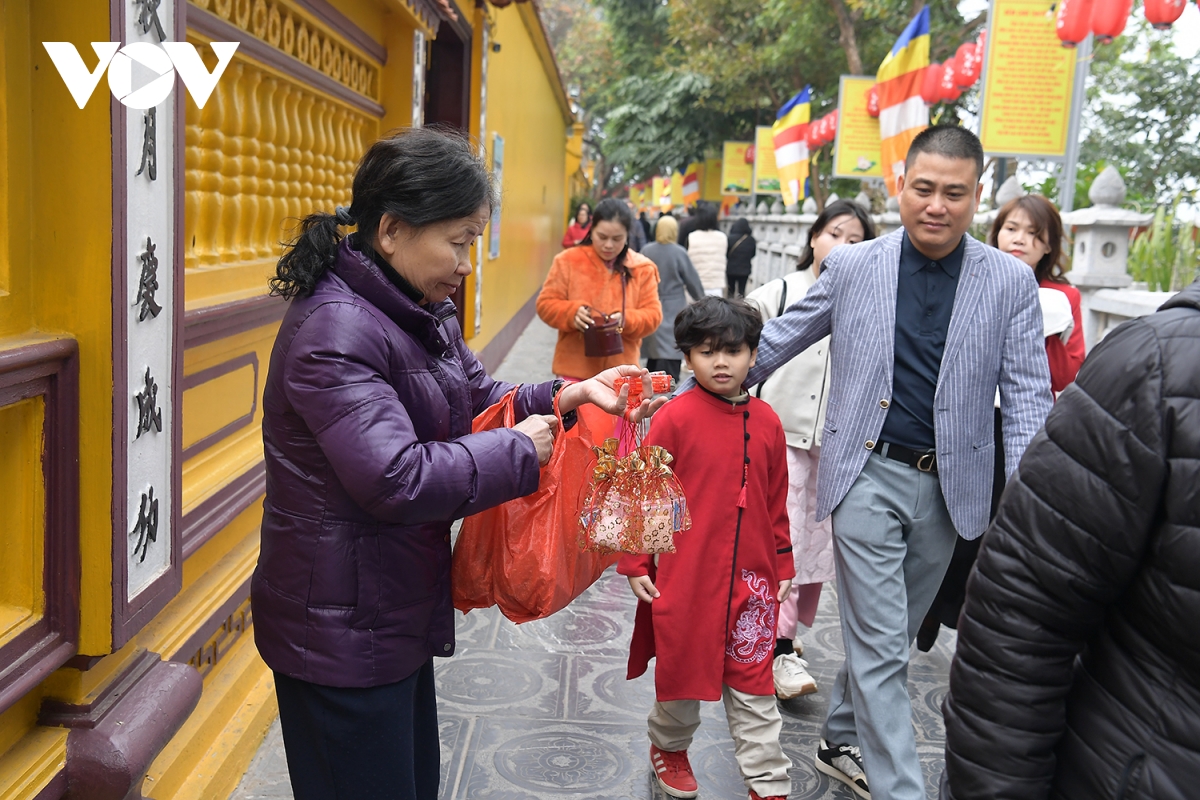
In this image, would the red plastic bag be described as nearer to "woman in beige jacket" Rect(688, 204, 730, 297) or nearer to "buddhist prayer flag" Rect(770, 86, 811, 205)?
"woman in beige jacket" Rect(688, 204, 730, 297)

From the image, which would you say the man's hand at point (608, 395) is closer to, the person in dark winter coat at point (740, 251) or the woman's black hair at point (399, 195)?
the woman's black hair at point (399, 195)

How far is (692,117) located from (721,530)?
25.4 meters

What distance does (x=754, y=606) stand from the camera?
3.24 meters

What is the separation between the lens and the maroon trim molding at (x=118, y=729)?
233cm

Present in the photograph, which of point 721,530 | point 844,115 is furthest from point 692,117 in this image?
point 721,530

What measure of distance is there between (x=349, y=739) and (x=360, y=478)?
0.60 metres

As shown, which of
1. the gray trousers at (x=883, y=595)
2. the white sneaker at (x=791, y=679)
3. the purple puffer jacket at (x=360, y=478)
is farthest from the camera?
the white sneaker at (x=791, y=679)

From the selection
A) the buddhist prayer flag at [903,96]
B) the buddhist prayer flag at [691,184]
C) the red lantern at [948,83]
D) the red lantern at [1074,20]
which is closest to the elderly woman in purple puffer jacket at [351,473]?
the red lantern at [1074,20]

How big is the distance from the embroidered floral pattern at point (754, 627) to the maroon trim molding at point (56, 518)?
1805 mm

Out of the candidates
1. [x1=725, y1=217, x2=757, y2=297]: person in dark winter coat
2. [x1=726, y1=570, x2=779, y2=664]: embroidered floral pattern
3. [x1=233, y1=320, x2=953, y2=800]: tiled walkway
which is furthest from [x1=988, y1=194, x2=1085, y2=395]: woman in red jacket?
[x1=725, y1=217, x2=757, y2=297]: person in dark winter coat

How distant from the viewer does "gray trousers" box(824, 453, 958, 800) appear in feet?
9.82

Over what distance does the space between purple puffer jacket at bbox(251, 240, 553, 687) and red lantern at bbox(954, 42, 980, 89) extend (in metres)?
9.99

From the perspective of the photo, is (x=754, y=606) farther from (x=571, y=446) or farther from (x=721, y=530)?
(x=571, y=446)

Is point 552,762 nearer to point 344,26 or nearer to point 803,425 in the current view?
point 803,425
